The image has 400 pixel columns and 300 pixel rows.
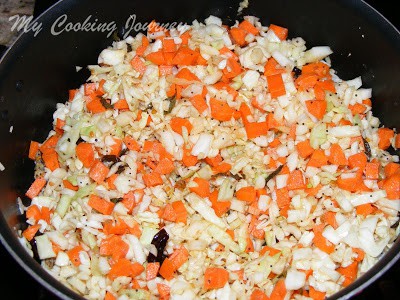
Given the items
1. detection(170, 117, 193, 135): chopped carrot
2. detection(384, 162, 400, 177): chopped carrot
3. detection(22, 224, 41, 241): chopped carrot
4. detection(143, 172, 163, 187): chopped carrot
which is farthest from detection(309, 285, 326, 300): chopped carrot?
detection(22, 224, 41, 241): chopped carrot

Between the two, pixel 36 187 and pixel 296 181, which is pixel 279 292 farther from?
pixel 36 187

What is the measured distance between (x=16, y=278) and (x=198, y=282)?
83cm

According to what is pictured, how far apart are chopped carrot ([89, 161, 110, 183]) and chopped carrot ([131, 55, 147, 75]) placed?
1.88 ft

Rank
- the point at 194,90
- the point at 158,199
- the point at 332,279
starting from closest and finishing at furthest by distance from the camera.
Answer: the point at 332,279 → the point at 158,199 → the point at 194,90

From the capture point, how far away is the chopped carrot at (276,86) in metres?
2.65

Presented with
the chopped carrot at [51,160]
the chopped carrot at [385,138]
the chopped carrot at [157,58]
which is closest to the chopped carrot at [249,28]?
the chopped carrot at [157,58]

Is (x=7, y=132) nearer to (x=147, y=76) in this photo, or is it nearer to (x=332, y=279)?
(x=147, y=76)

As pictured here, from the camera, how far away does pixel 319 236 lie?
2373mm

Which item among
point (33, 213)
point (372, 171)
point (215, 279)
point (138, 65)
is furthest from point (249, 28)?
point (33, 213)

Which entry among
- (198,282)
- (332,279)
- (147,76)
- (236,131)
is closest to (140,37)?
(147,76)

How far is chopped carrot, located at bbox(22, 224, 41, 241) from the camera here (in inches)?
97.9

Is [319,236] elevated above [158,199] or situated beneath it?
situated beneath

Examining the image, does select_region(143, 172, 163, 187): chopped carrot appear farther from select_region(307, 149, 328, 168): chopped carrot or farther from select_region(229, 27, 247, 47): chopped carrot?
select_region(229, 27, 247, 47): chopped carrot

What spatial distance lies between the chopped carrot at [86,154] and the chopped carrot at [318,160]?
1.05m
